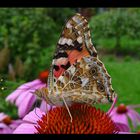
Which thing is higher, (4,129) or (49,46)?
(4,129)

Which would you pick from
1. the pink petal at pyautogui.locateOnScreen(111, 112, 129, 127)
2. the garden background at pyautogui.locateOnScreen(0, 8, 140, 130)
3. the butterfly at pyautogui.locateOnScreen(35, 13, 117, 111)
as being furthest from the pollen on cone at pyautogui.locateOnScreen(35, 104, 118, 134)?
the garden background at pyautogui.locateOnScreen(0, 8, 140, 130)

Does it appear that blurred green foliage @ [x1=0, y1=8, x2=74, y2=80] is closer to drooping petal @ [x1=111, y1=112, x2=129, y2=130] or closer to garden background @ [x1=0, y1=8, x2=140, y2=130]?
garden background @ [x1=0, y1=8, x2=140, y2=130]

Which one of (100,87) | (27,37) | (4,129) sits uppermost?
(100,87)

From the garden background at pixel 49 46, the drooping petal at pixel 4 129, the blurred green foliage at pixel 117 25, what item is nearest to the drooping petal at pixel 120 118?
the drooping petal at pixel 4 129

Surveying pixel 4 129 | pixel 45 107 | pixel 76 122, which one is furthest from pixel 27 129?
pixel 4 129

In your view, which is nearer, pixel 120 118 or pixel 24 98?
pixel 120 118

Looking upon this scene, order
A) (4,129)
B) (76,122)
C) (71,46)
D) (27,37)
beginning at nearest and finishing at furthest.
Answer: (76,122) < (71,46) < (4,129) < (27,37)

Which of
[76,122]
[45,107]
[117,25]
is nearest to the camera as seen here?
[76,122]

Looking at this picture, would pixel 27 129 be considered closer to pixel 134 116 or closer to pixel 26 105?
pixel 26 105
